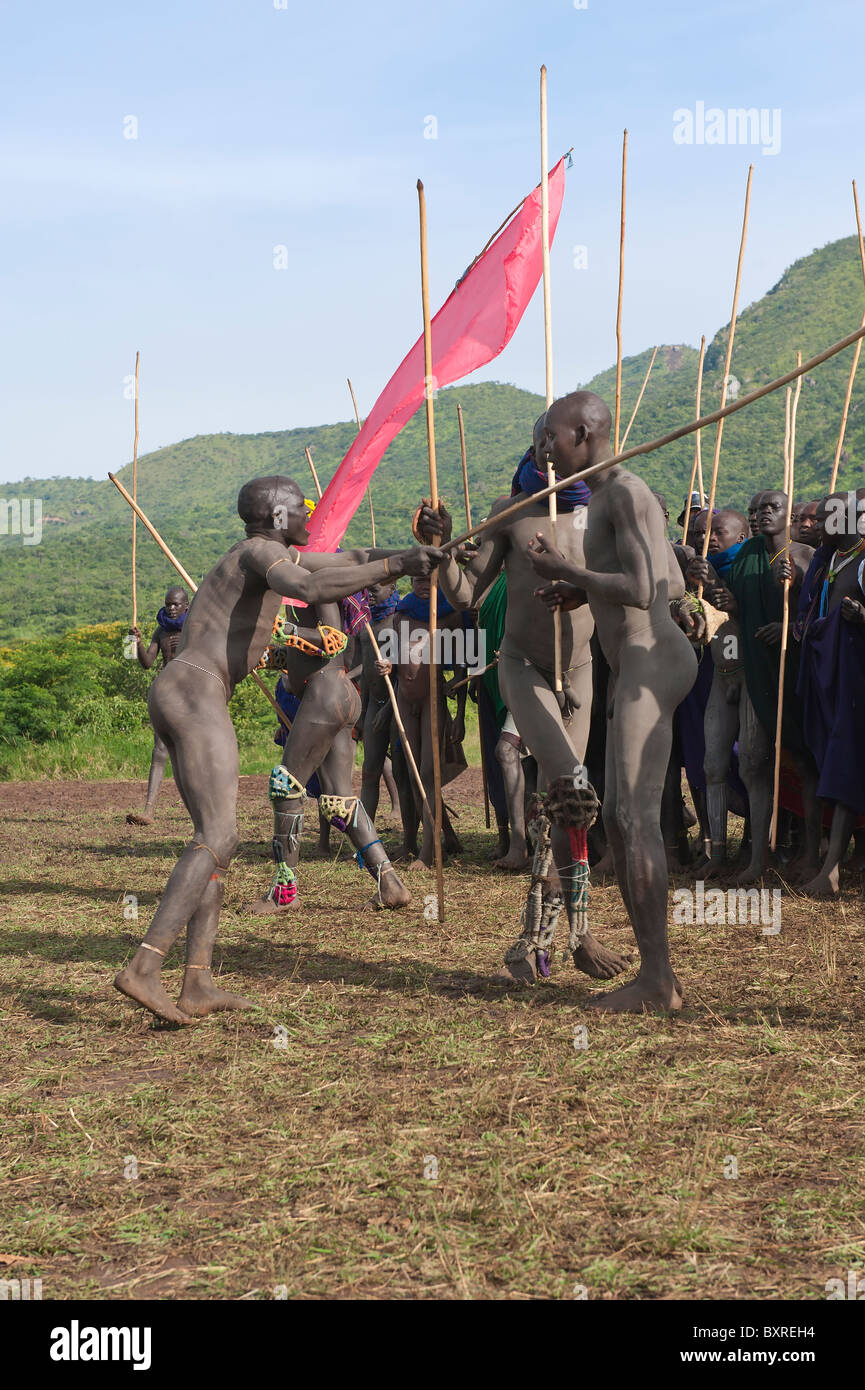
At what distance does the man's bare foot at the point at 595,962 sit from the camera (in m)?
5.60

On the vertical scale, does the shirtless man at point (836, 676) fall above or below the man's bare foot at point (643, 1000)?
above

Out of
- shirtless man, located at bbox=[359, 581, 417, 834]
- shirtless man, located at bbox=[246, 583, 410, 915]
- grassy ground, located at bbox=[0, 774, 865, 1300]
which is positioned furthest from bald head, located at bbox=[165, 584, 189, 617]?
grassy ground, located at bbox=[0, 774, 865, 1300]

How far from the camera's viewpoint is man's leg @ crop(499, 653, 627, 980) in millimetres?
5582

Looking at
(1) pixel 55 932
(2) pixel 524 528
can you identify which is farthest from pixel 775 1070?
(1) pixel 55 932

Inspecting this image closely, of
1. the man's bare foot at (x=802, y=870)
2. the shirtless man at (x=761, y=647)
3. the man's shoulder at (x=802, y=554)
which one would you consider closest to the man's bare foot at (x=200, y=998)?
the shirtless man at (x=761, y=647)

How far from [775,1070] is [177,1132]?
193cm

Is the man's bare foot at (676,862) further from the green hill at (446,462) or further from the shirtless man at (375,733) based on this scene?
the green hill at (446,462)

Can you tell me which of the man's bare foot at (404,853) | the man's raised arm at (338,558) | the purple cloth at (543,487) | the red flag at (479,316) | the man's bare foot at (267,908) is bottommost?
the man's bare foot at (267,908)

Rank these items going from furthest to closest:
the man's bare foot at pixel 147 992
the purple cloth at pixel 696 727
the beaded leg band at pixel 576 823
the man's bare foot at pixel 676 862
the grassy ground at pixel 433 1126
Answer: the purple cloth at pixel 696 727
the man's bare foot at pixel 676 862
the beaded leg band at pixel 576 823
the man's bare foot at pixel 147 992
the grassy ground at pixel 433 1126

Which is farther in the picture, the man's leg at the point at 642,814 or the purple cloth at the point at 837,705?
the purple cloth at the point at 837,705

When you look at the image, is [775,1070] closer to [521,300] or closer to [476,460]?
[521,300]

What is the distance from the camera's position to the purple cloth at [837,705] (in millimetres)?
7594

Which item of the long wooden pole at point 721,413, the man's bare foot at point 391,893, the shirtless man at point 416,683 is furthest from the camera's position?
the shirtless man at point 416,683

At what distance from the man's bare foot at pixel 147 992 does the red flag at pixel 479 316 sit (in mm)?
4455
